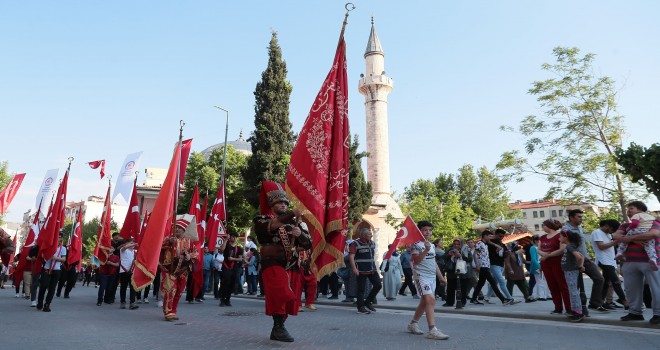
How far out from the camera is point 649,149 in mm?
15883

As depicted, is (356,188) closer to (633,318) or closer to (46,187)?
(46,187)

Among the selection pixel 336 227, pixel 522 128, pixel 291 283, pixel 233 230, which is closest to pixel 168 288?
pixel 291 283

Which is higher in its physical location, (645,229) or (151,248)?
(645,229)

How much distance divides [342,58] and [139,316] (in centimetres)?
673

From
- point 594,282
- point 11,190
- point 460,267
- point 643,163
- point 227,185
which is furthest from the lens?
point 227,185

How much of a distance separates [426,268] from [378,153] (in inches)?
1614

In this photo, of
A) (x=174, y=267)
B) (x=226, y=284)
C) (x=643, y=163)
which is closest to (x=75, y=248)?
(x=226, y=284)

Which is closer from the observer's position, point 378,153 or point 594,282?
point 594,282

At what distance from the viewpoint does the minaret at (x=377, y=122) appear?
47.6 meters

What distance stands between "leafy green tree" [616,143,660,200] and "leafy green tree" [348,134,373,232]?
1959 centimetres

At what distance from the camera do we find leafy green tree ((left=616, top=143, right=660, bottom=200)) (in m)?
15.7

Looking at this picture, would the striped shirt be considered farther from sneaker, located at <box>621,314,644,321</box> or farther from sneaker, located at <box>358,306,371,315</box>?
sneaker, located at <box>358,306,371,315</box>

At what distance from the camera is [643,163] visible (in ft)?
52.0

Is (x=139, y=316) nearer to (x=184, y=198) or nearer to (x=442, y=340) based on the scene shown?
(x=442, y=340)
